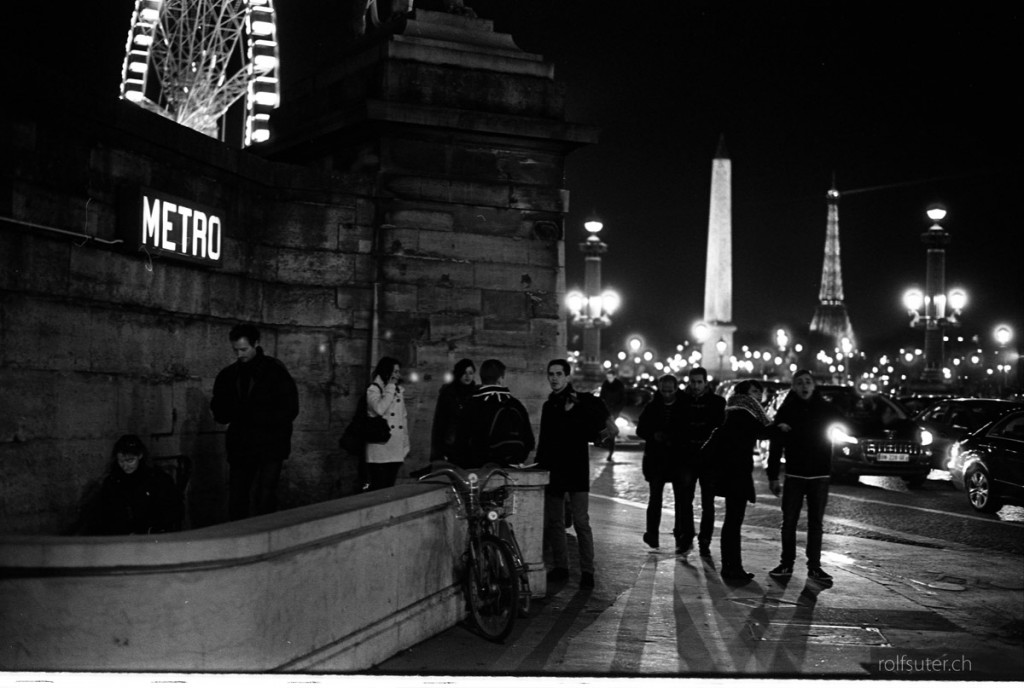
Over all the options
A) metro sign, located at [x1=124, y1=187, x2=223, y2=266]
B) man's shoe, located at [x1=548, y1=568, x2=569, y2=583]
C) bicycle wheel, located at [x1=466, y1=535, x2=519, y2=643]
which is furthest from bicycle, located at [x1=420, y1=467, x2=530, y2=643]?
metro sign, located at [x1=124, y1=187, x2=223, y2=266]

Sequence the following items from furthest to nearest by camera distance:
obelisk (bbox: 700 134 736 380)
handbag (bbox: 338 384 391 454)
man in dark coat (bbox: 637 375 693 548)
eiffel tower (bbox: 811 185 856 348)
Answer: eiffel tower (bbox: 811 185 856 348)
obelisk (bbox: 700 134 736 380)
man in dark coat (bbox: 637 375 693 548)
handbag (bbox: 338 384 391 454)

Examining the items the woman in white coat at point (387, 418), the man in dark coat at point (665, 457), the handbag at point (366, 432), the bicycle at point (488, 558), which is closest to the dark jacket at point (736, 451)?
the man in dark coat at point (665, 457)

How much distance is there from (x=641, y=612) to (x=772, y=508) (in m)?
8.22

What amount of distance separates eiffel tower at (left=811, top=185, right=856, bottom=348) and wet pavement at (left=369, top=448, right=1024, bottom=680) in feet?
411

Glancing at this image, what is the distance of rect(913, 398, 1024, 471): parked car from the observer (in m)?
21.1

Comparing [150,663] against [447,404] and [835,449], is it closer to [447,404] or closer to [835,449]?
[447,404]

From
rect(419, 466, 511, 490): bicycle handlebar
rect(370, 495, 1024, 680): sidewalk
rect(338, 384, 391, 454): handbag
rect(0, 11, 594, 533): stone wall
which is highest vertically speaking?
rect(0, 11, 594, 533): stone wall

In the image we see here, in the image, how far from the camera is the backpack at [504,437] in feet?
27.4

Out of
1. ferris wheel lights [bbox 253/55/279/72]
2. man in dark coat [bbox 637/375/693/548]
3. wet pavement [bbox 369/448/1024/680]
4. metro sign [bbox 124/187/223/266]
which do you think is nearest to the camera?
wet pavement [bbox 369/448/1024/680]

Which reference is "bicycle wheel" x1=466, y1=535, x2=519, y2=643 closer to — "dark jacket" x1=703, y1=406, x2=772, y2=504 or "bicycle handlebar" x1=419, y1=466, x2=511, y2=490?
"bicycle handlebar" x1=419, y1=466, x2=511, y2=490

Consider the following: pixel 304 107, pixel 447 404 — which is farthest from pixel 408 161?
pixel 447 404

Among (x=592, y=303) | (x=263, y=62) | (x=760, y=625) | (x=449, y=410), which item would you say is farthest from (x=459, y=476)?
(x=592, y=303)

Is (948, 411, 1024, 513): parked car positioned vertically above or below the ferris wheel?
below

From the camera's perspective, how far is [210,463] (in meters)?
9.41
